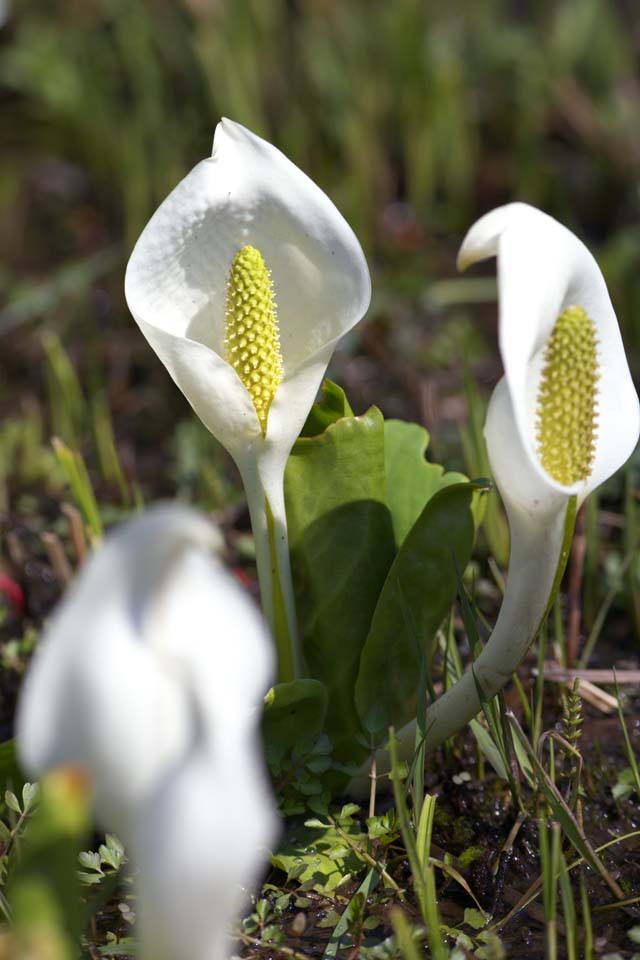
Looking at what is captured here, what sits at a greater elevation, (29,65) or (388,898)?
(29,65)

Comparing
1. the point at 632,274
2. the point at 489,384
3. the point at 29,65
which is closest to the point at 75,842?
the point at 489,384

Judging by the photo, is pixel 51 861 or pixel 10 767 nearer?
pixel 51 861

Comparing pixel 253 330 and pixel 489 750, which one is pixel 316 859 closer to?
pixel 489 750

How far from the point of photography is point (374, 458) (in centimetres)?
96

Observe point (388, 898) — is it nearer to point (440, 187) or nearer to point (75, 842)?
point (75, 842)

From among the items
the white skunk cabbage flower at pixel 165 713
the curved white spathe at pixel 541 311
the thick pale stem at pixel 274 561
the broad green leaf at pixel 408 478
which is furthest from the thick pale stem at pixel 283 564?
the white skunk cabbage flower at pixel 165 713

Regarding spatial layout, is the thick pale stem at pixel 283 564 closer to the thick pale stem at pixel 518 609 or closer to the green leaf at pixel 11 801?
the thick pale stem at pixel 518 609

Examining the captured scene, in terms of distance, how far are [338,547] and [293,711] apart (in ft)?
0.50

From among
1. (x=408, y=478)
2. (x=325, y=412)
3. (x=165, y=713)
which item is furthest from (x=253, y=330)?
(x=165, y=713)

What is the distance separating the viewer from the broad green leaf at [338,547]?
965mm

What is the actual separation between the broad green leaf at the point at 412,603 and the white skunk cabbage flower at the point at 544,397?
9 centimetres

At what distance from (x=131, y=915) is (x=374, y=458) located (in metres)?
0.44

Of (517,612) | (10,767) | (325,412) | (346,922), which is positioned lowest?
(346,922)

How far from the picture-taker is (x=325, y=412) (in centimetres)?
100
